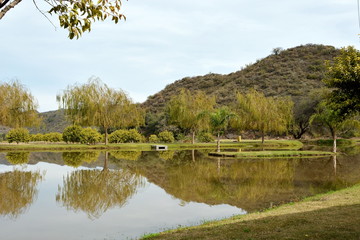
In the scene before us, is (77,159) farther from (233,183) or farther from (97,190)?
(233,183)

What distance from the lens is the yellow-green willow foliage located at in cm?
3244

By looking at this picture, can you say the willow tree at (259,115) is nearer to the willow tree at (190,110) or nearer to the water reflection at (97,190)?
the willow tree at (190,110)

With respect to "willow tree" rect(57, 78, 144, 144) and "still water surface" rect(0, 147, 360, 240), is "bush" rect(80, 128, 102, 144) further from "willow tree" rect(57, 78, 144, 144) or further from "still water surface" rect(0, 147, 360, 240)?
"still water surface" rect(0, 147, 360, 240)

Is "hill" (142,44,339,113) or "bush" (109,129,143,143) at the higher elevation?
"hill" (142,44,339,113)

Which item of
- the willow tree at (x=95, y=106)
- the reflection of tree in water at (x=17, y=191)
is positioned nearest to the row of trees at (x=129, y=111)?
the willow tree at (x=95, y=106)

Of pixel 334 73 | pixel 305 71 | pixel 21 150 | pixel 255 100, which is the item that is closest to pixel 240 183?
pixel 334 73

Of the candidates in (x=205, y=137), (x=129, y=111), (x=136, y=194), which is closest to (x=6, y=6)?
(x=136, y=194)

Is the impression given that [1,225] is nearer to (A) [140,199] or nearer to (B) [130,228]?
(B) [130,228]

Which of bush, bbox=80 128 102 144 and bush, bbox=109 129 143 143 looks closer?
bush, bbox=80 128 102 144

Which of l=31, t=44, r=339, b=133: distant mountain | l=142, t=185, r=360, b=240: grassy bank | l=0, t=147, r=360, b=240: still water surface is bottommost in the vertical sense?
l=0, t=147, r=360, b=240: still water surface

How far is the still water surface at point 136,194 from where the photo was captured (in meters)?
8.85

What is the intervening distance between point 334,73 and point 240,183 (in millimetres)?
5812

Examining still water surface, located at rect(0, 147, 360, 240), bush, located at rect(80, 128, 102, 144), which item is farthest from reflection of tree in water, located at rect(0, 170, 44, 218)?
bush, located at rect(80, 128, 102, 144)

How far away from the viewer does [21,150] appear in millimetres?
→ 32875
